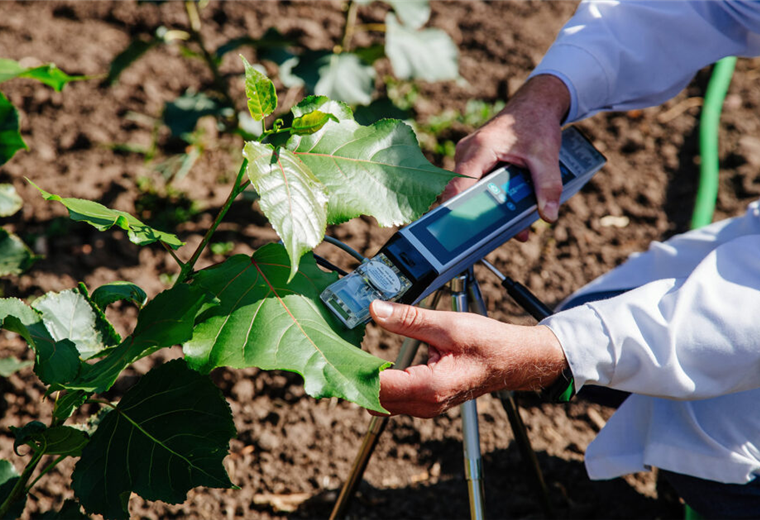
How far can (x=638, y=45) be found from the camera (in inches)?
55.7

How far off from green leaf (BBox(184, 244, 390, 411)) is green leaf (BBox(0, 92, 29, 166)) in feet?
2.08

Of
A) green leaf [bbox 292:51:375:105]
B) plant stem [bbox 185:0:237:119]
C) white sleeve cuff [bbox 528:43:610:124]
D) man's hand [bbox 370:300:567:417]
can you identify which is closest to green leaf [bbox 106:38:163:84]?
plant stem [bbox 185:0:237:119]

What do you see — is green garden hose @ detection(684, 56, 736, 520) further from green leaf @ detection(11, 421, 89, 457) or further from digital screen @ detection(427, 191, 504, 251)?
green leaf @ detection(11, 421, 89, 457)

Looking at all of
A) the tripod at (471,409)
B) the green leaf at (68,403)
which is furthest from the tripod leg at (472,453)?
the green leaf at (68,403)

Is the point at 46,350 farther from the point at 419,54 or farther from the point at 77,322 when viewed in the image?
the point at 419,54

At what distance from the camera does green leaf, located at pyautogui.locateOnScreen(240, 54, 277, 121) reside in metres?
0.83

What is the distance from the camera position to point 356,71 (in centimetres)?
193

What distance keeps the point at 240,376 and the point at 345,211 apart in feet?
3.29

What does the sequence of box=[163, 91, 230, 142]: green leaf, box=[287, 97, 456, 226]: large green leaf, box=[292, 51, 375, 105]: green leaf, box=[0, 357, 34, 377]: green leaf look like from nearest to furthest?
1. box=[287, 97, 456, 226]: large green leaf
2. box=[0, 357, 34, 377]: green leaf
3. box=[292, 51, 375, 105]: green leaf
4. box=[163, 91, 230, 142]: green leaf

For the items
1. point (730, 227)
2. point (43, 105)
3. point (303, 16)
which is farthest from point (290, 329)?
point (303, 16)

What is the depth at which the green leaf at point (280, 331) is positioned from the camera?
804mm

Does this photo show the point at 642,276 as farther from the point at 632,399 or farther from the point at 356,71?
the point at 356,71

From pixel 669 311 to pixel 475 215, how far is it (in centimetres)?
38

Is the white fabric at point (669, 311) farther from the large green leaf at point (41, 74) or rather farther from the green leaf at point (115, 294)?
the large green leaf at point (41, 74)
